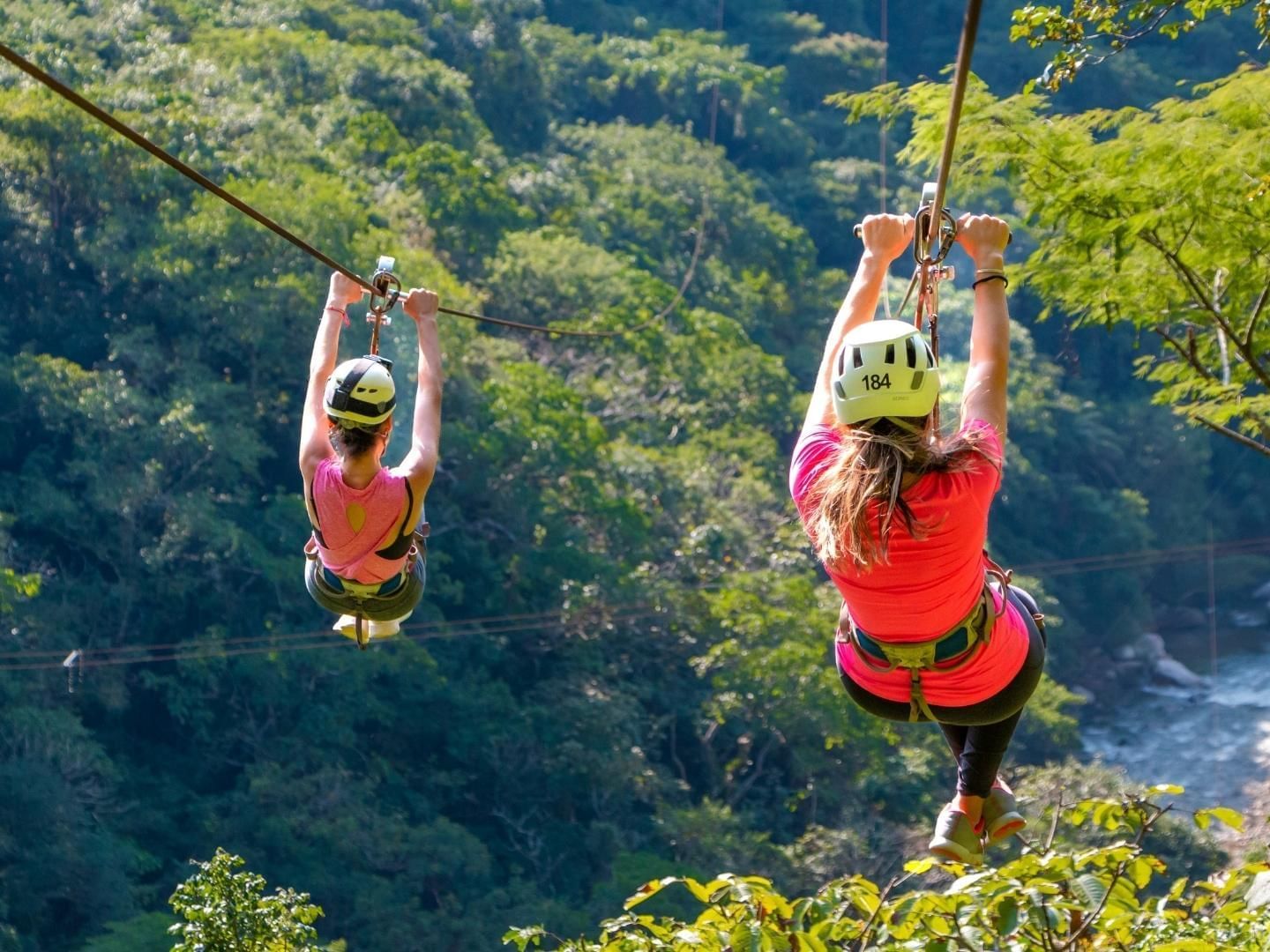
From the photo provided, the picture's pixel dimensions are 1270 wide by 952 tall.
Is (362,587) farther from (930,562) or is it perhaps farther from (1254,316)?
(1254,316)

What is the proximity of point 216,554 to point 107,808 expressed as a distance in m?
2.71

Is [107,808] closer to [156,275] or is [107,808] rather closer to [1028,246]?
[156,275]

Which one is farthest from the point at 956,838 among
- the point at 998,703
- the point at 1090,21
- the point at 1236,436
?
the point at 1090,21

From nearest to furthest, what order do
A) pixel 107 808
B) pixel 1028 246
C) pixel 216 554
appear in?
pixel 107 808 → pixel 216 554 → pixel 1028 246

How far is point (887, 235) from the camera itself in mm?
2633

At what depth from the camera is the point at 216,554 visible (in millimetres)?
17516

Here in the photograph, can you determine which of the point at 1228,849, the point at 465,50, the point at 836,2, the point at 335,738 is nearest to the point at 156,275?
the point at 335,738

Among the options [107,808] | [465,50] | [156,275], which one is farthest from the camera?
[465,50]

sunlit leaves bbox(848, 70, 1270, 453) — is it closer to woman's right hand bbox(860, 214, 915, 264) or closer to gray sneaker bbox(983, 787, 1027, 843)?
gray sneaker bbox(983, 787, 1027, 843)

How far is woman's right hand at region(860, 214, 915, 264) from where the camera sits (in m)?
2.63

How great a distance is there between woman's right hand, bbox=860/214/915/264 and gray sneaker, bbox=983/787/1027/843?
100 cm

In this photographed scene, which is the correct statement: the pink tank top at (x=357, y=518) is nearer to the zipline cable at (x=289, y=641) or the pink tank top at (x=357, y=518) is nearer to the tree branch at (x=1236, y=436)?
the tree branch at (x=1236, y=436)

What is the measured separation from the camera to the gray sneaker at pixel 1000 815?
302cm

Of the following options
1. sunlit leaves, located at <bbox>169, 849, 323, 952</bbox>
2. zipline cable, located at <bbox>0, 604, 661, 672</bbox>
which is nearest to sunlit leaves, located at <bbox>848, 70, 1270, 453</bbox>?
sunlit leaves, located at <bbox>169, 849, 323, 952</bbox>
